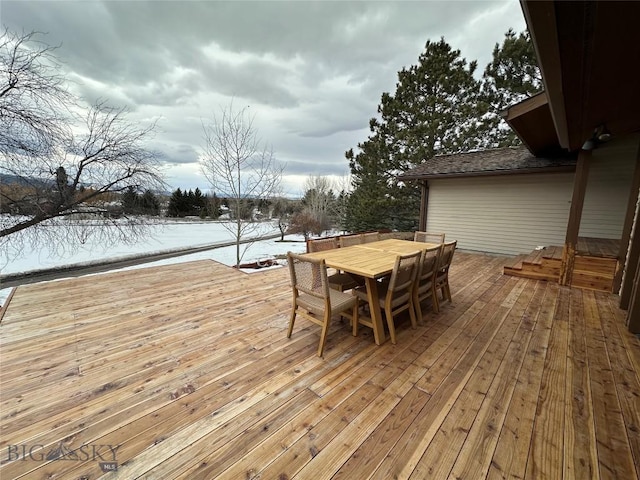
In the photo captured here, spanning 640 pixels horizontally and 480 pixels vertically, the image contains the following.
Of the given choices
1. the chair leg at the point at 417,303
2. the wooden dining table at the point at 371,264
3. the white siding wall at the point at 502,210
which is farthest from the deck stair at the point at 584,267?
the chair leg at the point at 417,303

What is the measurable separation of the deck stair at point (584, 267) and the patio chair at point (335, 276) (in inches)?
159

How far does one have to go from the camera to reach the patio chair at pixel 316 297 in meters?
2.32

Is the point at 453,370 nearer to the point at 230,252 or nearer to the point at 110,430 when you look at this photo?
the point at 110,430

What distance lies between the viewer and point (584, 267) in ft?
14.5

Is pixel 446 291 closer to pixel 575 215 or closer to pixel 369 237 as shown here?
pixel 369 237

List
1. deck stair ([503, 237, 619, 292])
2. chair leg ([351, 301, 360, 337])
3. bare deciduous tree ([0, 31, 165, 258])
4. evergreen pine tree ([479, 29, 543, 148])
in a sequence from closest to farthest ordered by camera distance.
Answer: chair leg ([351, 301, 360, 337]) → bare deciduous tree ([0, 31, 165, 258]) → deck stair ([503, 237, 619, 292]) → evergreen pine tree ([479, 29, 543, 148])

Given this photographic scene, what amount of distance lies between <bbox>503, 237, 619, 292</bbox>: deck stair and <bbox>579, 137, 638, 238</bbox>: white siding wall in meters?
1.01

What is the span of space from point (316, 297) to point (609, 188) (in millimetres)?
7861

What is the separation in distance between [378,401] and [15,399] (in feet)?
8.80

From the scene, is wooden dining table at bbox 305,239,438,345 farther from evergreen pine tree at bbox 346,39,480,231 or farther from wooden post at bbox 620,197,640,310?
evergreen pine tree at bbox 346,39,480,231

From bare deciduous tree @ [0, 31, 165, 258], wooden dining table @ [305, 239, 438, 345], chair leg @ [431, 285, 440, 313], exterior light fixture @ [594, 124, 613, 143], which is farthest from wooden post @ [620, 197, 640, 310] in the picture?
bare deciduous tree @ [0, 31, 165, 258]

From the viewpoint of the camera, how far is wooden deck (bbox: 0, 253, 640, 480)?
1359 mm

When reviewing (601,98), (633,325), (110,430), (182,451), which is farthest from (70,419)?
(601,98)

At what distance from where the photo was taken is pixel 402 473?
1.29 meters
